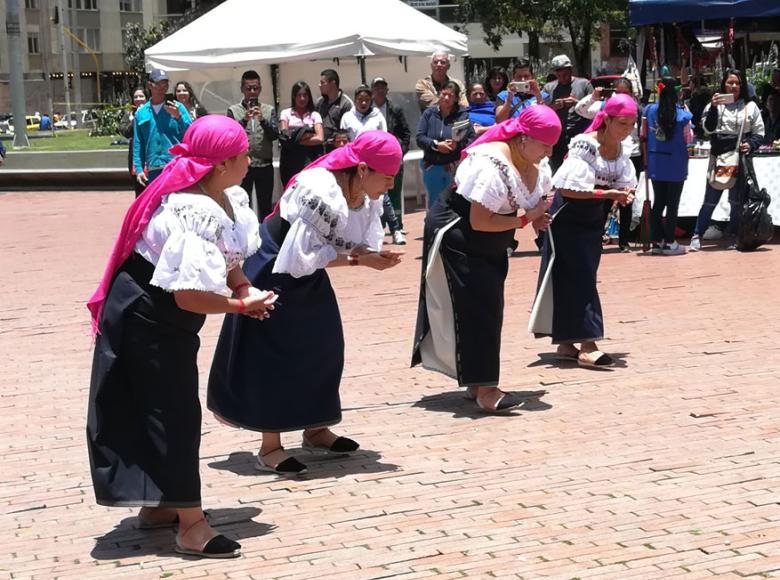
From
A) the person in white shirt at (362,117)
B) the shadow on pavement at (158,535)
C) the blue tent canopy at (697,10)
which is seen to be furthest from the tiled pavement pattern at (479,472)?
the blue tent canopy at (697,10)

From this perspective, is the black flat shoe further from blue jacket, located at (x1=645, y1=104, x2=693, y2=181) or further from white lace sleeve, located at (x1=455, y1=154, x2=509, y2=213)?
blue jacket, located at (x1=645, y1=104, x2=693, y2=181)

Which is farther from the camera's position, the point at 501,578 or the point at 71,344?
the point at 71,344

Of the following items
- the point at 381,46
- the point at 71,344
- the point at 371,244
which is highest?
the point at 381,46

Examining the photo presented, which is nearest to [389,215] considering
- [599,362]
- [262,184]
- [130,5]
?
[262,184]

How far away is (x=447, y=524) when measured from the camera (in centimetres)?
553

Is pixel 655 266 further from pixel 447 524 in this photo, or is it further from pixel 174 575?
pixel 174 575

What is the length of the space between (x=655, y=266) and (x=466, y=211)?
19.7 feet

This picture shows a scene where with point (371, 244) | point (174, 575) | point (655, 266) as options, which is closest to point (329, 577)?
point (174, 575)

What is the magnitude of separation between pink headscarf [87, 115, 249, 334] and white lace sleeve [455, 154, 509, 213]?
86.9 inches

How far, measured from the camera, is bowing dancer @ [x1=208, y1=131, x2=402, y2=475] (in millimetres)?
6098

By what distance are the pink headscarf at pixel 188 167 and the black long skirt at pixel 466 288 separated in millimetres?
2492

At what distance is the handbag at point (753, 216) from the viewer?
45.0 feet

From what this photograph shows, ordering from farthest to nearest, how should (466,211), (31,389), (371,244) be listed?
(31,389) < (466,211) < (371,244)

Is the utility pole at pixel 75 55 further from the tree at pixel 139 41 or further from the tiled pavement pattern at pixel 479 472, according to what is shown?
the tiled pavement pattern at pixel 479 472
